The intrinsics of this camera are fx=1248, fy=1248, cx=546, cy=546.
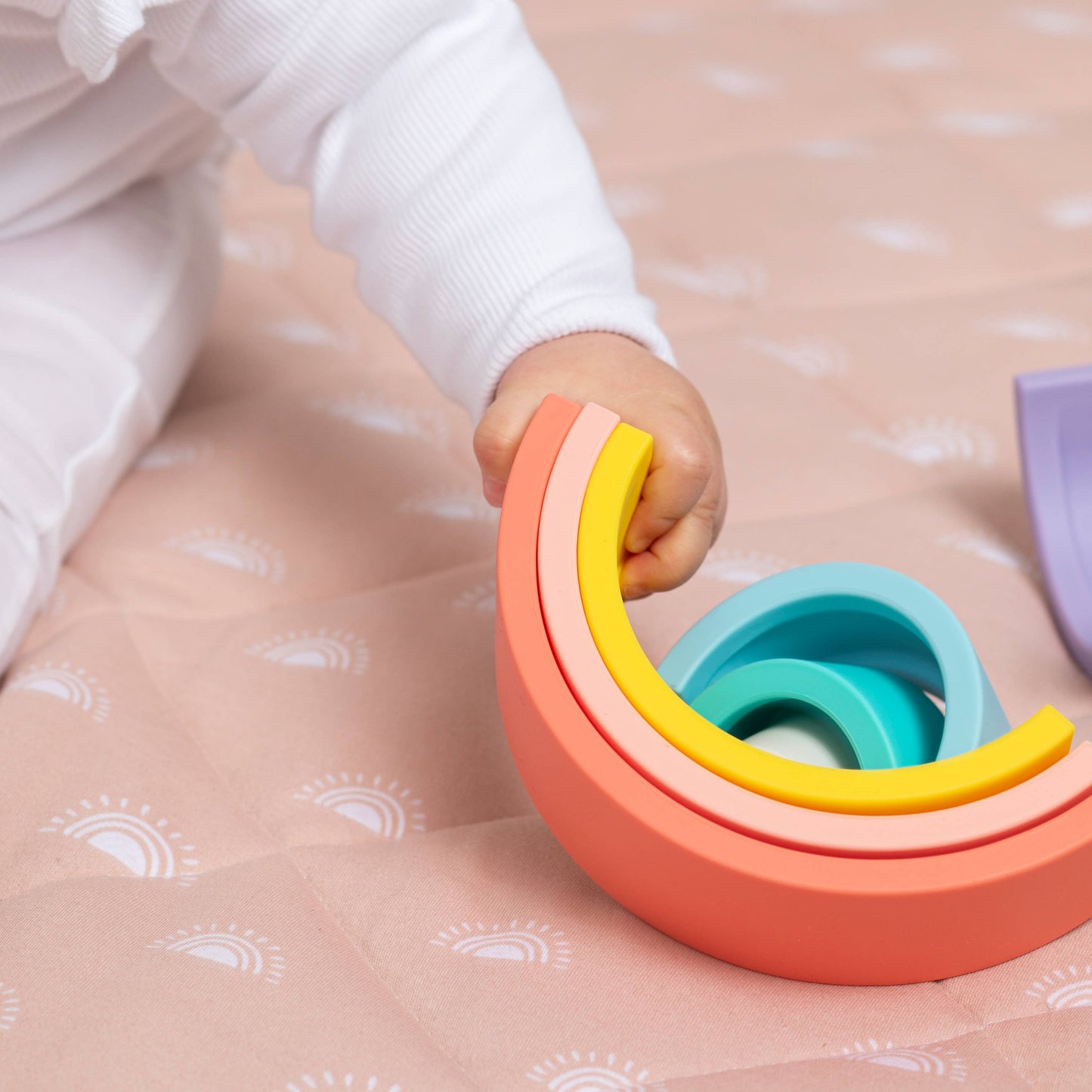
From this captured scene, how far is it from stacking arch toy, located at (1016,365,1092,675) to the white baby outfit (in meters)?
0.20

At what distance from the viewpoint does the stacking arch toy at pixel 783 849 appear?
1.38ft

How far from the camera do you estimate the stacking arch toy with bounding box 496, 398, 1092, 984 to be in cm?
42

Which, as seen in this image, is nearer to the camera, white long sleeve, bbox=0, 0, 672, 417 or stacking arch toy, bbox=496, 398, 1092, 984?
stacking arch toy, bbox=496, 398, 1092, 984

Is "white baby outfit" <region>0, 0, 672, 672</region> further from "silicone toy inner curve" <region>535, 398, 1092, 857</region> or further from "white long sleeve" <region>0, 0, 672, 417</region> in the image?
"silicone toy inner curve" <region>535, 398, 1092, 857</region>

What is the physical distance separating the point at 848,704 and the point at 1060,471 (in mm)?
254

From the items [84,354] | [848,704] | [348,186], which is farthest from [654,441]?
[84,354]

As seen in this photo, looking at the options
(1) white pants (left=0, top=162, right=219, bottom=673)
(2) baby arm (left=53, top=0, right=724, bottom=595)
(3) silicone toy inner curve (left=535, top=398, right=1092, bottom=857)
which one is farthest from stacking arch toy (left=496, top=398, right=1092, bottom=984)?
(1) white pants (left=0, top=162, right=219, bottom=673)

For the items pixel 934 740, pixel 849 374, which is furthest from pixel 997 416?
pixel 934 740

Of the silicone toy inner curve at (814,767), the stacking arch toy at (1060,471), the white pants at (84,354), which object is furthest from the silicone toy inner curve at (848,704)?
the white pants at (84,354)

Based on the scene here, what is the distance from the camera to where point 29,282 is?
2.43 feet

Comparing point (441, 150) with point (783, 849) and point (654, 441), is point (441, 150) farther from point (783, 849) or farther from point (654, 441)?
point (783, 849)

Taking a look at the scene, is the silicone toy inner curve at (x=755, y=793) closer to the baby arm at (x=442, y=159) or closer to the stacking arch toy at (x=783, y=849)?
the stacking arch toy at (x=783, y=849)

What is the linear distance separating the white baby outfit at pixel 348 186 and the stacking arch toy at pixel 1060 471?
20 cm

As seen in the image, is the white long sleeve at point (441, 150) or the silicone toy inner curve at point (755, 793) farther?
the white long sleeve at point (441, 150)
